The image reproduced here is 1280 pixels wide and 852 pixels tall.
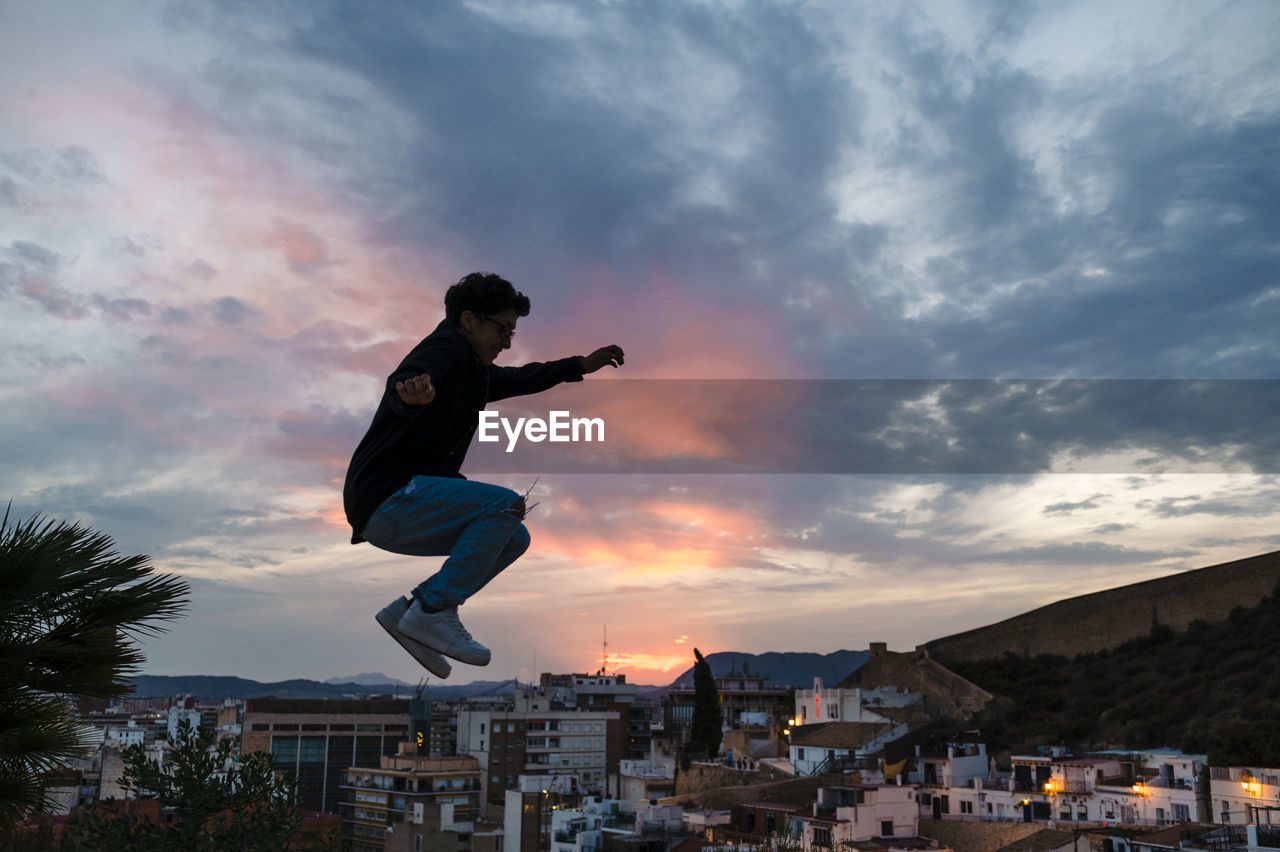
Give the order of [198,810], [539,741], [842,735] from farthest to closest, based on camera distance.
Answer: [539,741], [842,735], [198,810]

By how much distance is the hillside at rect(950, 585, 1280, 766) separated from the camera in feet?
144

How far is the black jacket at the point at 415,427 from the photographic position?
3271 millimetres

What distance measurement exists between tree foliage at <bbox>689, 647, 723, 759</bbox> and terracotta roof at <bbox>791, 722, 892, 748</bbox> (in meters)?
4.67

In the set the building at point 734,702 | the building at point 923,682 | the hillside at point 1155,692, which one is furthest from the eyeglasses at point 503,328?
the building at point 734,702

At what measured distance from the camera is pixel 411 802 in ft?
153

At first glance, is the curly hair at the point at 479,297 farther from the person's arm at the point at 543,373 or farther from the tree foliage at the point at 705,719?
the tree foliage at the point at 705,719

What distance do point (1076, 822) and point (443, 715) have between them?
5783 cm

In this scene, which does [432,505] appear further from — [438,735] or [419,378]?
[438,735]


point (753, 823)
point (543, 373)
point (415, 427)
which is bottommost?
point (753, 823)

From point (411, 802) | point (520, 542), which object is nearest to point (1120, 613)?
point (411, 802)

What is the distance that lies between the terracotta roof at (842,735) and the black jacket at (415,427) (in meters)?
46.8

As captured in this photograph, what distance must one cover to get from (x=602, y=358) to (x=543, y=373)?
27 cm

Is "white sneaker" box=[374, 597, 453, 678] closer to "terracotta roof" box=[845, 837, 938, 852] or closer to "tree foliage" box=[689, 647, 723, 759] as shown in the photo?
"terracotta roof" box=[845, 837, 938, 852]

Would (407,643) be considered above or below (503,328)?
below
